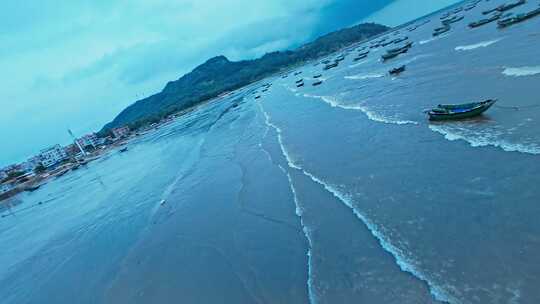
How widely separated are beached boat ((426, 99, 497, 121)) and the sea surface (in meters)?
0.50

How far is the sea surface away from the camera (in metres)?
10.2

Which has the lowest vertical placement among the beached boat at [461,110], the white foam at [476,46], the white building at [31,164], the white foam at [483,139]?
the white building at [31,164]

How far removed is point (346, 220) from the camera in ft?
47.5

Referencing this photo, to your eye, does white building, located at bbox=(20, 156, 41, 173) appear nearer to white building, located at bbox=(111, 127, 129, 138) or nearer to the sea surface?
white building, located at bbox=(111, 127, 129, 138)

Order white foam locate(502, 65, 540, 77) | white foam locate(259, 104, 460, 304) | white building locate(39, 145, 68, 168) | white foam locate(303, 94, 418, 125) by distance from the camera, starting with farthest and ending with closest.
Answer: white building locate(39, 145, 68, 168), white foam locate(303, 94, 418, 125), white foam locate(502, 65, 540, 77), white foam locate(259, 104, 460, 304)

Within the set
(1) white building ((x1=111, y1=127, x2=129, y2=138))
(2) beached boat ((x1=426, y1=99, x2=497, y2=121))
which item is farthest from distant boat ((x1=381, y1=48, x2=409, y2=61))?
(1) white building ((x1=111, y1=127, x2=129, y2=138))

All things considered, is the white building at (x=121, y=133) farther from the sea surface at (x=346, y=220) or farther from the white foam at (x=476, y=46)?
the white foam at (x=476, y=46)

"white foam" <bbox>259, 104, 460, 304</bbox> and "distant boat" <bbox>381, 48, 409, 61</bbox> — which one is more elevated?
"white foam" <bbox>259, 104, 460, 304</bbox>

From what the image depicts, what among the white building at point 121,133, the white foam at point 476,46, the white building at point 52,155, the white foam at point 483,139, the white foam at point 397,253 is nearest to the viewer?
the white foam at point 397,253

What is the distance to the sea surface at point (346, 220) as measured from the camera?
10.2 m

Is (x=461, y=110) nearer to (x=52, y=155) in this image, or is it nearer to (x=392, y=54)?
(x=392, y=54)

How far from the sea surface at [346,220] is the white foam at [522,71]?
Result: 177 millimetres

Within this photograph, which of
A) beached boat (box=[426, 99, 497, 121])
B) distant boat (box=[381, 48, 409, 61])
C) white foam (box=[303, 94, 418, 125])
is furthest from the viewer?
distant boat (box=[381, 48, 409, 61])

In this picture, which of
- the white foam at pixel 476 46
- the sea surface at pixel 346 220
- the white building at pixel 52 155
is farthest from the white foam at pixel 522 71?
the white building at pixel 52 155
